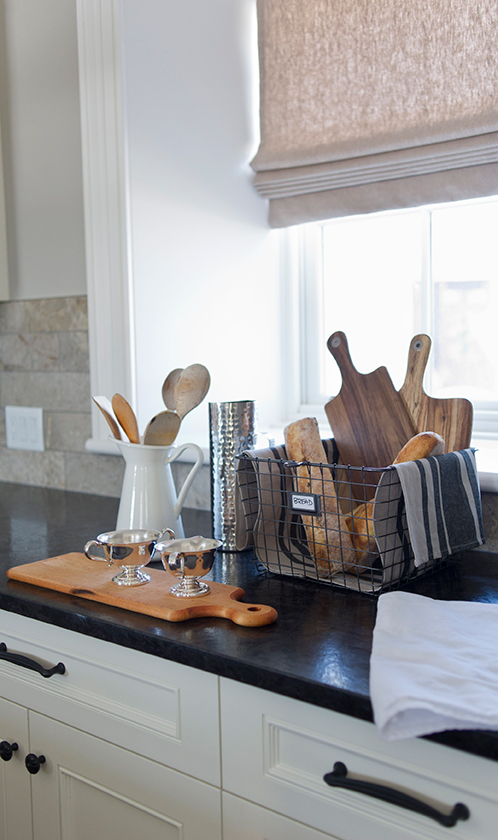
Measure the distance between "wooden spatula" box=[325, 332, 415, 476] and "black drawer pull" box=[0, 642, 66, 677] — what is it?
56cm

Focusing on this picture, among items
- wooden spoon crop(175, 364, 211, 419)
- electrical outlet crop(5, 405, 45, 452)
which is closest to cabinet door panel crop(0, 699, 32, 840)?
wooden spoon crop(175, 364, 211, 419)

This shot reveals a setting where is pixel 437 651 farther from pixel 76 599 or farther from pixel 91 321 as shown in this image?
pixel 91 321

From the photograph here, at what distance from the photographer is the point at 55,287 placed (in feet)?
6.08

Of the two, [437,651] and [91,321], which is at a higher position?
[91,321]

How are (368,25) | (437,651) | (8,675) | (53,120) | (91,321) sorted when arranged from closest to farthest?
(437,651)
(8,675)
(368,25)
(91,321)
(53,120)

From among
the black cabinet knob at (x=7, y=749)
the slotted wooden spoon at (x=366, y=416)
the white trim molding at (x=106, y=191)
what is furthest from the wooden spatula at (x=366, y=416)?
the black cabinet knob at (x=7, y=749)

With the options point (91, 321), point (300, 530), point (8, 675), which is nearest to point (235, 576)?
point (300, 530)

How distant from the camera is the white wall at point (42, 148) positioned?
179 centimetres

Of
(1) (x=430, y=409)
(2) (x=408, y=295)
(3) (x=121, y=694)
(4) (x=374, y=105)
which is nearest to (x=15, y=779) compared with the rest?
(3) (x=121, y=694)

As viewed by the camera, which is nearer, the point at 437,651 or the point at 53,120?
the point at 437,651

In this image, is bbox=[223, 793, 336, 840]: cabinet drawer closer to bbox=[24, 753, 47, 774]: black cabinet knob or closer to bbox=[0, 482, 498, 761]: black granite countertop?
bbox=[0, 482, 498, 761]: black granite countertop

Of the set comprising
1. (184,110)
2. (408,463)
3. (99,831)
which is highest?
(184,110)

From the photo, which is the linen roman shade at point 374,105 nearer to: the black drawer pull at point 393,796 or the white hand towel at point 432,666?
the white hand towel at point 432,666

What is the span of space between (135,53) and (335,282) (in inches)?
28.3
